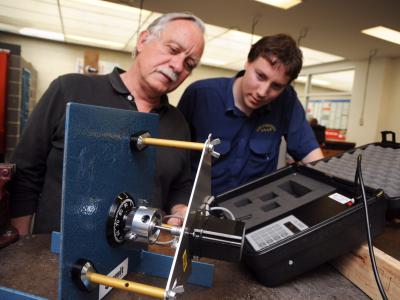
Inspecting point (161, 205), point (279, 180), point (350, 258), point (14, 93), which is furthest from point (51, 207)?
point (14, 93)

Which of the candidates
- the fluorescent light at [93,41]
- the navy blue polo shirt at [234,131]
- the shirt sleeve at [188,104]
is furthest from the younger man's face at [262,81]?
the fluorescent light at [93,41]

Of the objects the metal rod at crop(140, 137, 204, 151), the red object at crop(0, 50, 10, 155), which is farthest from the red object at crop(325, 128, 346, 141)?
the metal rod at crop(140, 137, 204, 151)

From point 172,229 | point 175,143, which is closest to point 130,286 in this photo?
point 172,229

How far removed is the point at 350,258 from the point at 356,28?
13.5ft

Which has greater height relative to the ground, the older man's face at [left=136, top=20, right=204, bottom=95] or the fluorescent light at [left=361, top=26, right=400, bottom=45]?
the fluorescent light at [left=361, top=26, right=400, bottom=45]

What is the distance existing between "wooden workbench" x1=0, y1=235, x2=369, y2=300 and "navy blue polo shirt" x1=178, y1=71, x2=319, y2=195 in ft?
1.99

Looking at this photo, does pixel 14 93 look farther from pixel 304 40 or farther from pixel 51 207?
pixel 304 40

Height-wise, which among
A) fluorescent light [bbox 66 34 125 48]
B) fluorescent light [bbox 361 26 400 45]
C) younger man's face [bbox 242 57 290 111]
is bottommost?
younger man's face [bbox 242 57 290 111]

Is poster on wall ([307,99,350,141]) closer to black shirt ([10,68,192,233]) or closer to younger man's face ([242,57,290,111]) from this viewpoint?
younger man's face ([242,57,290,111])

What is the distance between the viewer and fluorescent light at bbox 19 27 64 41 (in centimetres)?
534

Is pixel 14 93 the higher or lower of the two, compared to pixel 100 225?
higher

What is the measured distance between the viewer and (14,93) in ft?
12.6

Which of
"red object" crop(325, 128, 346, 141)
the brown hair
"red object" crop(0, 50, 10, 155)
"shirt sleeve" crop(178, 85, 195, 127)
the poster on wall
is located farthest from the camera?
the poster on wall

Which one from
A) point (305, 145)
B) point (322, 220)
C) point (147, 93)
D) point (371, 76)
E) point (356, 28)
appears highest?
point (356, 28)
